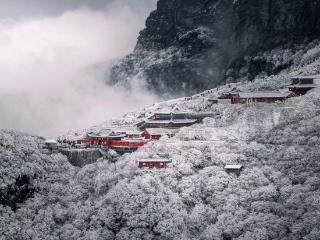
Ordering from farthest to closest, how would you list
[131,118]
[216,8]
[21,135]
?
[216,8] < [131,118] < [21,135]

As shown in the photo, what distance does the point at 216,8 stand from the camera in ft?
502

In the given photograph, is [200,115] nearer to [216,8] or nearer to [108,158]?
[108,158]

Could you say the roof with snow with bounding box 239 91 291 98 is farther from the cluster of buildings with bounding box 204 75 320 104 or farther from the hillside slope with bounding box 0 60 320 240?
the hillside slope with bounding box 0 60 320 240

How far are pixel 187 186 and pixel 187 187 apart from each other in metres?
0.14

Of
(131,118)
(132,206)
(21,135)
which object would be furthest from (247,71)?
(132,206)

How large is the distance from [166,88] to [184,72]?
7837mm

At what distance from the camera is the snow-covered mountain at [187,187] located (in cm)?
6306

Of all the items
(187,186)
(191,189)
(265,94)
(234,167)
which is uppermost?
(265,94)

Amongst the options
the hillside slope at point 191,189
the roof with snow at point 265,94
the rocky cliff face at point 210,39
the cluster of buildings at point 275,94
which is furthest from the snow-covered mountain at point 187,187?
the rocky cliff face at point 210,39

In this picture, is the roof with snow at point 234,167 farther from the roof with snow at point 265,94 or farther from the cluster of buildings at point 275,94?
the roof with snow at point 265,94

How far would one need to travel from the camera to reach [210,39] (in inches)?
6038

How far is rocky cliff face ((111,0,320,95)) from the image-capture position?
135 m

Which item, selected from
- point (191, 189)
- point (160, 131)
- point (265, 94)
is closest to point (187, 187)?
point (191, 189)

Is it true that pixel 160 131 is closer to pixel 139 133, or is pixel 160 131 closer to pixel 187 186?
pixel 139 133
